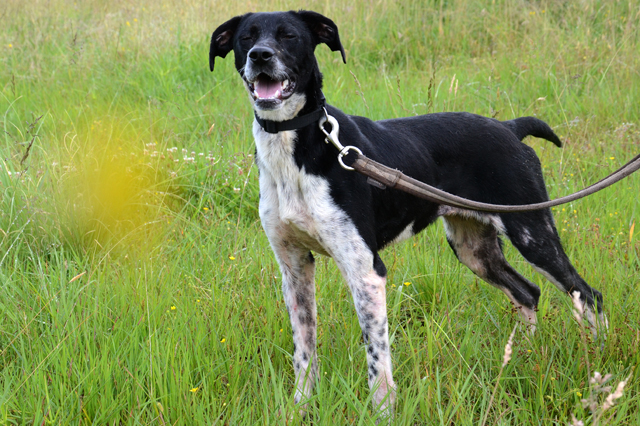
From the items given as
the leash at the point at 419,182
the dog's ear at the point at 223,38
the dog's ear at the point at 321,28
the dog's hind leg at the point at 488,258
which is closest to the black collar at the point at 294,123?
the leash at the point at 419,182

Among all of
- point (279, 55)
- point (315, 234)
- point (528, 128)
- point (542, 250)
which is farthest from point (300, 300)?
point (528, 128)

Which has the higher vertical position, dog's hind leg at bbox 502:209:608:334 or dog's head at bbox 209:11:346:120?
dog's head at bbox 209:11:346:120

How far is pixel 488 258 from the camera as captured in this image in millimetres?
3408

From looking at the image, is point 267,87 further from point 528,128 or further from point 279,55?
point 528,128

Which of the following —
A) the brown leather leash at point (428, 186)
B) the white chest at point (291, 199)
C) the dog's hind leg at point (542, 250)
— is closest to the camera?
the brown leather leash at point (428, 186)

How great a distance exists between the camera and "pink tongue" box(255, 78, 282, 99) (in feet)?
8.28

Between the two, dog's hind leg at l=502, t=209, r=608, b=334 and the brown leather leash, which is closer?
the brown leather leash

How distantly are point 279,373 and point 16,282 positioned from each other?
166cm

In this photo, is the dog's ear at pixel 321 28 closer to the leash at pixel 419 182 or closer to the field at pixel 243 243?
the leash at pixel 419 182

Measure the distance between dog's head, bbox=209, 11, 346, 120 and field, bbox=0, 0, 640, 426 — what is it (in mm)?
1128

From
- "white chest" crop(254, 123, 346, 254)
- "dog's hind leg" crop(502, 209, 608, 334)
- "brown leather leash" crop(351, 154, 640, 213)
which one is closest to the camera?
"brown leather leash" crop(351, 154, 640, 213)

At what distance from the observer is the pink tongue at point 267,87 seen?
8.28 feet

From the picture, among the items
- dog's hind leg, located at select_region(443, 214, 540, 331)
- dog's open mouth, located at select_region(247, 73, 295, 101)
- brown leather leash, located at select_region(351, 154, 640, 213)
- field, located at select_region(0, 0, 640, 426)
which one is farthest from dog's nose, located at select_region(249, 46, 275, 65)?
dog's hind leg, located at select_region(443, 214, 540, 331)

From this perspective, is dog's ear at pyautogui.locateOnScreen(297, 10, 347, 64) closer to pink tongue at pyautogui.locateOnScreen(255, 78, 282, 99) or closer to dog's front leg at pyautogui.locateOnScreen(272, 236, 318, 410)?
A: pink tongue at pyautogui.locateOnScreen(255, 78, 282, 99)
